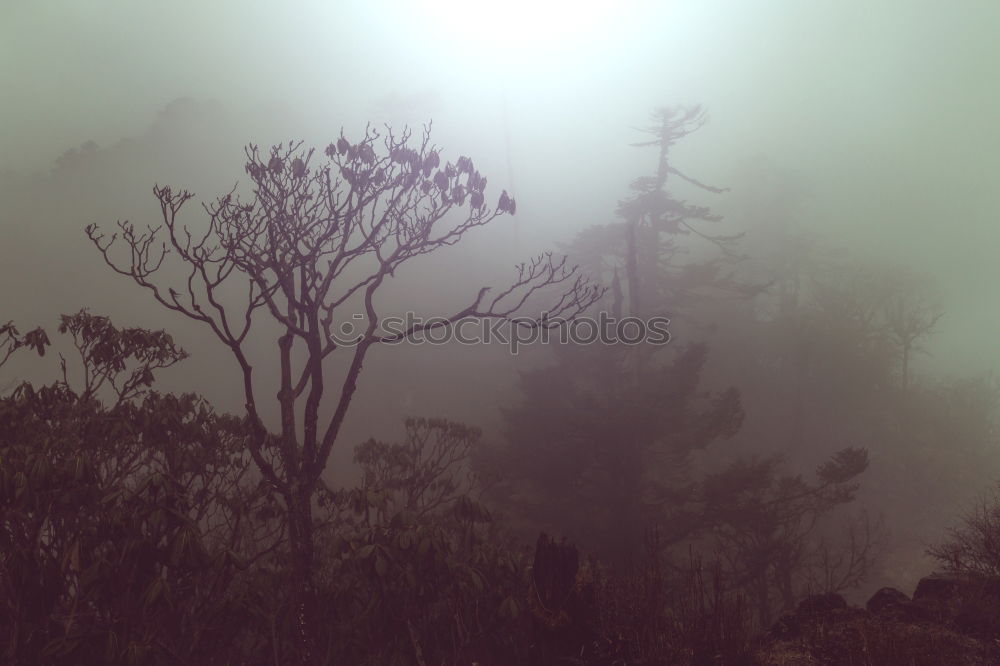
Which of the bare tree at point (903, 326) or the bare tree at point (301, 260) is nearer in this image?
the bare tree at point (301, 260)

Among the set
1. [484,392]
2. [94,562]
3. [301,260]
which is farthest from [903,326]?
[94,562]

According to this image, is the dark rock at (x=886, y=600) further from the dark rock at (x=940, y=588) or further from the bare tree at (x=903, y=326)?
the bare tree at (x=903, y=326)

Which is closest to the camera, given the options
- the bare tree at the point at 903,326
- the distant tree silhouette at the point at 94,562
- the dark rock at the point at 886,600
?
the distant tree silhouette at the point at 94,562

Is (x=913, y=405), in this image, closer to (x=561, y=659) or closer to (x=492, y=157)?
(x=561, y=659)

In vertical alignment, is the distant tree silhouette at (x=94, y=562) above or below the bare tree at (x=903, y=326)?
below

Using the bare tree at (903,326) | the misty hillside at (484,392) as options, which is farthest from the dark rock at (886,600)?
the bare tree at (903,326)

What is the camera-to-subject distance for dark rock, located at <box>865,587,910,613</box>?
249 inches

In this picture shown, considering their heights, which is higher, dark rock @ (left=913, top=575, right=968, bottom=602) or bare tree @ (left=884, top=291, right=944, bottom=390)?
bare tree @ (left=884, top=291, right=944, bottom=390)

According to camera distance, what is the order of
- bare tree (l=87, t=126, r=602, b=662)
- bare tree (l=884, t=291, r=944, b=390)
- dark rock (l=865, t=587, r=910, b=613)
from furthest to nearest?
bare tree (l=884, t=291, r=944, b=390) → dark rock (l=865, t=587, r=910, b=613) → bare tree (l=87, t=126, r=602, b=662)

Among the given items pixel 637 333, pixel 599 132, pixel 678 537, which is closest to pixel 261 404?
pixel 637 333

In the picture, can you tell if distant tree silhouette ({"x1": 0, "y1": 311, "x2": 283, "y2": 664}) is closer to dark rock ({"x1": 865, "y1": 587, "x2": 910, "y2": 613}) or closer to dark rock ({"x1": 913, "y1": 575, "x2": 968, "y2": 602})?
dark rock ({"x1": 865, "y1": 587, "x2": 910, "y2": 613})

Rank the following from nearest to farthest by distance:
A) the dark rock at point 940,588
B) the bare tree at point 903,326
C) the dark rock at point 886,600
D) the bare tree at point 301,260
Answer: the bare tree at point 301,260
the dark rock at point 886,600
the dark rock at point 940,588
the bare tree at point 903,326

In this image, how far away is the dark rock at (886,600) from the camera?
20.8 ft

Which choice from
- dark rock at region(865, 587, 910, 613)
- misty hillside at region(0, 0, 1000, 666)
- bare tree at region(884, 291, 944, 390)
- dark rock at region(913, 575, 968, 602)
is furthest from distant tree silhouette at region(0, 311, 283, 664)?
bare tree at region(884, 291, 944, 390)
